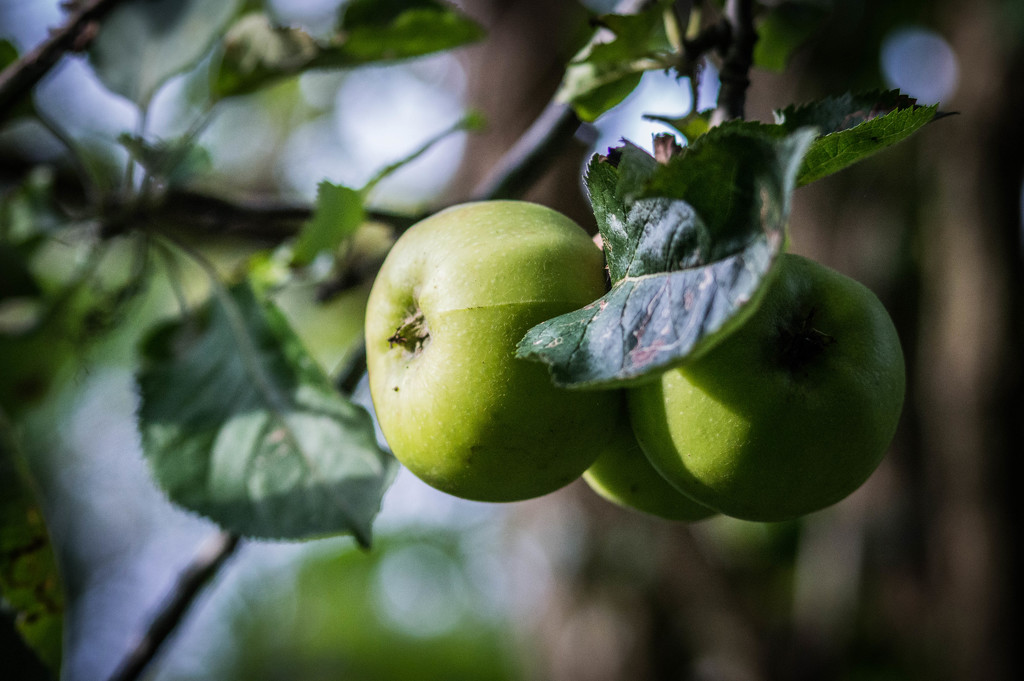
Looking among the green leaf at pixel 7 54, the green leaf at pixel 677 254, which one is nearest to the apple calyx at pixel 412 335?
the green leaf at pixel 677 254

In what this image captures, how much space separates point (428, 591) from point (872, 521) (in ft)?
Result: 17.5

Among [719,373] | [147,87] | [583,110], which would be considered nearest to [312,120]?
[147,87]

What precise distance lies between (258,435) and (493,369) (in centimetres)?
31

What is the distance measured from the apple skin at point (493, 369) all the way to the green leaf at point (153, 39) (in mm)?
569

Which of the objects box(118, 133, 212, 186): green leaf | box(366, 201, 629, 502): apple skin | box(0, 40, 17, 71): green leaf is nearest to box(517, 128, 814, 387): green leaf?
box(366, 201, 629, 502): apple skin

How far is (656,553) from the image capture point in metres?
2.09

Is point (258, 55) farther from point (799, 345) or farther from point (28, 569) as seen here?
point (799, 345)

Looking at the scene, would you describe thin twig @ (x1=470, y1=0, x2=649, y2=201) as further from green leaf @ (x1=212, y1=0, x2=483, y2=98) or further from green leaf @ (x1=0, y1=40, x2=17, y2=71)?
green leaf @ (x1=0, y1=40, x2=17, y2=71)

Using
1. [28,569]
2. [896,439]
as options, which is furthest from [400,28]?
[896,439]

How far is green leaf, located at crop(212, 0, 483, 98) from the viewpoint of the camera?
0.80m

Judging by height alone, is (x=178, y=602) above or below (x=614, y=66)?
below

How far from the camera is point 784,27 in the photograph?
75 cm

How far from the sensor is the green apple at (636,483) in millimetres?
527

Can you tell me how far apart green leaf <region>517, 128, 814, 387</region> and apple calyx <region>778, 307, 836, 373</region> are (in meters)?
0.10
